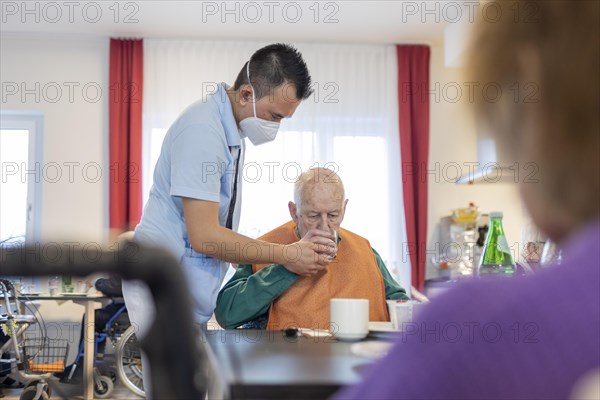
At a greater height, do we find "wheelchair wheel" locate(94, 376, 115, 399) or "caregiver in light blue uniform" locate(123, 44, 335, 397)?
"caregiver in light blue uniform" locate(123, 44, 335, 397)

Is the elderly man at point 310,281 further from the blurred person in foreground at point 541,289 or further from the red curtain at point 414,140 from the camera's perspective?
the red curtain at point 414,140

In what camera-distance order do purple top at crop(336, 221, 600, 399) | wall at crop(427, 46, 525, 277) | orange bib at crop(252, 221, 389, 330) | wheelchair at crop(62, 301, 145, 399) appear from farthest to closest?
wall at crop(427, 46, 525, 277) < wheelchair at crop(62, 301, 145, 399) < orange bib at crop(252, 221, 389, 330) < purple top at crop(336, 221, 600, 399)

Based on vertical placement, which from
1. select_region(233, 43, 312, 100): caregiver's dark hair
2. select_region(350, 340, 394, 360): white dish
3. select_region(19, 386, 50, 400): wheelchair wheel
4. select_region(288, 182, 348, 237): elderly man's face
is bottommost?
select_region(19, 386, 50, 400): wheelchair wheel

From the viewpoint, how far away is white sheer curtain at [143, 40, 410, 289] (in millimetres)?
5480

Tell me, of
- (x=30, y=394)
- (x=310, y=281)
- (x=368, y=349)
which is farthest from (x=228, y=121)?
(x=30, y=394)

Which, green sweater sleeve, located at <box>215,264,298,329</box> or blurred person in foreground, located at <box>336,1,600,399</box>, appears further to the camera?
green sweater sleeve, located at <box>215,264,298,329</box>

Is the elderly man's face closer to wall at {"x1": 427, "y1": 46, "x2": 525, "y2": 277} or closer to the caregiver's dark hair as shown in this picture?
the caregiver's dark hair

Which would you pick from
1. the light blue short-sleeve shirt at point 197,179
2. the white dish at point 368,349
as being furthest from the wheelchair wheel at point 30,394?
the white dish at point 368,349

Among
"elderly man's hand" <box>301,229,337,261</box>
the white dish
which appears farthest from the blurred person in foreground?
"elderly man's hand" <box>301,229,337,261</box>

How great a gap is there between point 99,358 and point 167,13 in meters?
2.43

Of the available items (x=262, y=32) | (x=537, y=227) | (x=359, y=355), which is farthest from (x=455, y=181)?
(x=537, y=227)

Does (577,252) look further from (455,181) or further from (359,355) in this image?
(455,181)

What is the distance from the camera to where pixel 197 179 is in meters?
1.78

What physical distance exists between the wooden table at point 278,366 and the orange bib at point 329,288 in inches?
15.3
